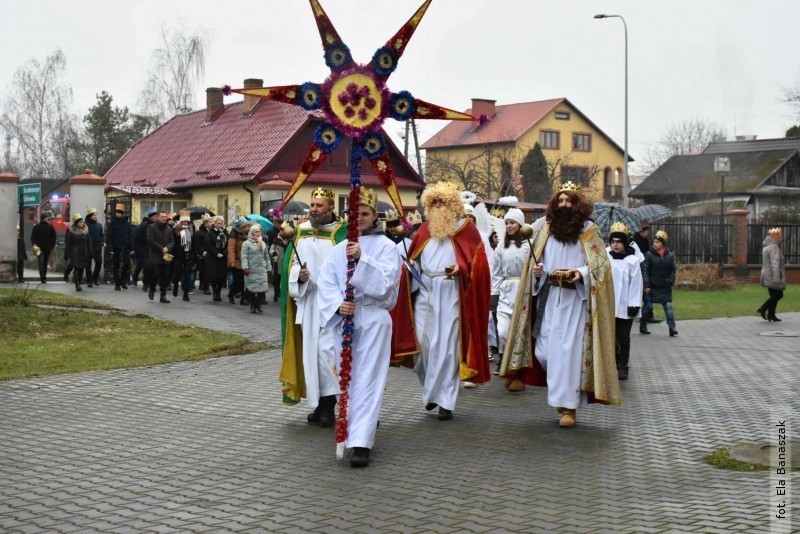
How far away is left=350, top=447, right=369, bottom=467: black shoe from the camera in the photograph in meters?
7.86

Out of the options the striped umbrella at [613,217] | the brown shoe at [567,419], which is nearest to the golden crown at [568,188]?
the brown shoe at [567,419]

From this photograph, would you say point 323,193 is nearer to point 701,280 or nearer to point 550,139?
point 701,280

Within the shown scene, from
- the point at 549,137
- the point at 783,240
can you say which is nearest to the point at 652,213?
the point at 783,240

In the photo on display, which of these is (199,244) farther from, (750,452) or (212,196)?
(212,196)

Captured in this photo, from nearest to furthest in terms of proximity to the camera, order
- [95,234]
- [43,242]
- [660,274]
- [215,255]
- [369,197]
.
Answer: [369,197], [660,274], [215,255], [95,234], [43,242]

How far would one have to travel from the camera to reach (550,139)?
79438 mm

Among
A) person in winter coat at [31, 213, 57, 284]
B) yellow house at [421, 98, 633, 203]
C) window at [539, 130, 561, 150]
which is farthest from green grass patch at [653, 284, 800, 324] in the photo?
window at [539, 130, 561, 150]

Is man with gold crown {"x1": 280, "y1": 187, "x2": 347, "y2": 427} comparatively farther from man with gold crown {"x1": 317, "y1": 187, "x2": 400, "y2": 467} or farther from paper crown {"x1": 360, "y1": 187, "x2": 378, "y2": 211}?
man with gold crown {"x1": 317, "y1": 187, "x2": 400, "y2": 467}

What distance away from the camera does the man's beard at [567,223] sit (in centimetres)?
995

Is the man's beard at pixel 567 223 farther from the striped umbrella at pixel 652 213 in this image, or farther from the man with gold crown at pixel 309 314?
the striped umbrella at pixel 652 213

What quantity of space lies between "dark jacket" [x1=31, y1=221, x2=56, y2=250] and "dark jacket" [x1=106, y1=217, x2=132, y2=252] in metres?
2.41

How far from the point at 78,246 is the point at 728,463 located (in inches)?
700

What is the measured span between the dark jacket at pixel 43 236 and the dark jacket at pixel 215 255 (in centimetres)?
524

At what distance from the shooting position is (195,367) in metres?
13.5
